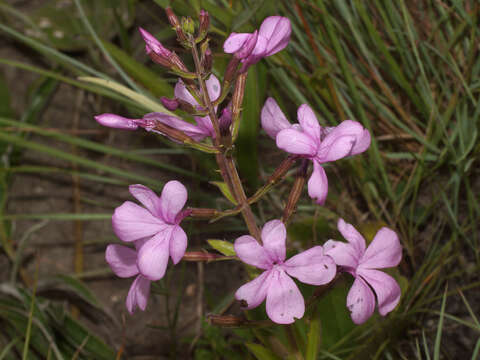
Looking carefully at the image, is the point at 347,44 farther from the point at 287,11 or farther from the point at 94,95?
the point at 94,95

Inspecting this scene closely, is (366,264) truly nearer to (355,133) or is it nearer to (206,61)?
(355,133)

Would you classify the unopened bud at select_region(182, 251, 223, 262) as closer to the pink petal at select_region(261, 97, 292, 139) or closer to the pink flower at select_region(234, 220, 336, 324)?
the pink flower at select_region(234, 220, 336, 324)

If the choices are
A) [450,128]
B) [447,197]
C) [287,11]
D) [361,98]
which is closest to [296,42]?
[287,11]

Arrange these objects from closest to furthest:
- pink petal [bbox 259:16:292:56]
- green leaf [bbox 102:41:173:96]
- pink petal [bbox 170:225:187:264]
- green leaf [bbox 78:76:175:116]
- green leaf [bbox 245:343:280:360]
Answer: pink petal [bbox 170:225:187:264]
pink petal [bbox 259:16:292:56]
green leaf [bbox 245:343:280:360]
green leaf [bbox 78:76:175:116]
green leaf [bbox 102:41:173:96]

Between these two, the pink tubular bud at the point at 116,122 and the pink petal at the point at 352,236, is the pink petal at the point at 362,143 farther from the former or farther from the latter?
the pink tubular bud at the point at 116,122

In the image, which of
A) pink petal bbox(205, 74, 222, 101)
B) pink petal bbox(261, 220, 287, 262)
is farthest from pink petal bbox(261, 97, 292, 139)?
pink petal bbox(261, 220, 287, 262)

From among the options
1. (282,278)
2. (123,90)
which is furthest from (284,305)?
(123,90)
